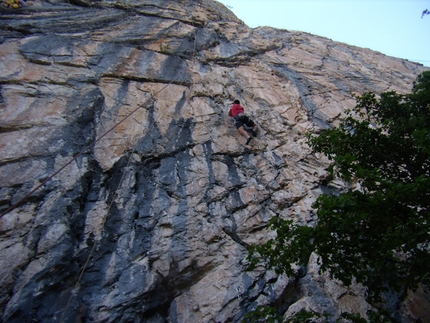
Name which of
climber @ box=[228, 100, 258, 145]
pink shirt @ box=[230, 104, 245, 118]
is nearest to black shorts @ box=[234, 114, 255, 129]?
climber @ box=[228, 100, 258, 145]

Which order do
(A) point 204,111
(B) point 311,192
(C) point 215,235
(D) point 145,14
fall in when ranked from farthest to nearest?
(D) point 145,14 → (A) point 204,111 → (B) point 311,192 → (C) point 215,235

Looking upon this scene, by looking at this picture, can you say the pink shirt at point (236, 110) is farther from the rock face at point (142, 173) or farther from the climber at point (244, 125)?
the rock face at point (142, 173)

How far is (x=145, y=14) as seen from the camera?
11531mm

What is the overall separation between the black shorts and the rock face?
1.54ft

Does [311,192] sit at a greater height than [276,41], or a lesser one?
lesser

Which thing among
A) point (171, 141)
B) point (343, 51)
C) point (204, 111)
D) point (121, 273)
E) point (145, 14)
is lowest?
point (121, 273)

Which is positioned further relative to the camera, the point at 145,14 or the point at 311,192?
the point at 145,14

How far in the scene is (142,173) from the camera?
5.94 meters

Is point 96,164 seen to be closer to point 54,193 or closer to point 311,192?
point 54,193

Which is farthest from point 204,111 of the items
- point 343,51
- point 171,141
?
point 343,51

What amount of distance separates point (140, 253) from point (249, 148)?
3832mm

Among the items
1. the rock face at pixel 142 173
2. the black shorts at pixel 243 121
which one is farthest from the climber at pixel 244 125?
the rock face at pixel 142 173

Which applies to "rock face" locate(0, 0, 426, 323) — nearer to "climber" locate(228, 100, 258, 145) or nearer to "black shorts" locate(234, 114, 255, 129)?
"climber" locate(228, 100, 258, 145)

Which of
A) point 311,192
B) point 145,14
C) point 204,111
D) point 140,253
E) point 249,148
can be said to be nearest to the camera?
point 140,253
